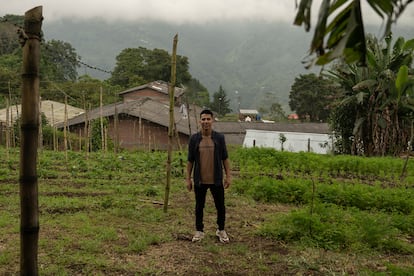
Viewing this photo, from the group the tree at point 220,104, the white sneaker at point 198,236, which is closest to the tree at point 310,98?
the tree at point 220,104

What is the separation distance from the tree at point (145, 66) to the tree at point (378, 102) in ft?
112

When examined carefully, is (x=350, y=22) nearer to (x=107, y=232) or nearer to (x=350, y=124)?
(x=107, y=232)

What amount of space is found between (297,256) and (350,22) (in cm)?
361

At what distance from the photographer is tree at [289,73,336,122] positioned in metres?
46.3

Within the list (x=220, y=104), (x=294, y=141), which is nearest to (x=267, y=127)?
(x=294, y=141)

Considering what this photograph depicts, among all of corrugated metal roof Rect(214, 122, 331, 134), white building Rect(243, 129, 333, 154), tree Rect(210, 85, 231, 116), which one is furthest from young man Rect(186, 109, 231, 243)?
tree Rect(210, 85, 231, 116)

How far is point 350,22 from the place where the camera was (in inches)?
67.8

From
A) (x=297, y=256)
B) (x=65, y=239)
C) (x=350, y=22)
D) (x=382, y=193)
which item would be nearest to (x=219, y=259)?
(x=297, y=256)

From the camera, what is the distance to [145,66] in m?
50.9

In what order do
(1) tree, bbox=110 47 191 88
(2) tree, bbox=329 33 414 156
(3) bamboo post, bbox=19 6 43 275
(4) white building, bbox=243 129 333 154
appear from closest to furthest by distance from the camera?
(3) bamboo post, bbox=19 6 43 275 → (2) tree, bbox=329 33 414 156 → (4) white building, bbox=243 129 333 154 → (1) tree, bbox=110 47 191 88

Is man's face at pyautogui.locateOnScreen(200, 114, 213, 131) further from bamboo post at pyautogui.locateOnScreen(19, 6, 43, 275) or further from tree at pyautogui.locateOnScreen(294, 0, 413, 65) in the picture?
tree at pyautogui.locateOnScreen(294, 0, 413, 65)

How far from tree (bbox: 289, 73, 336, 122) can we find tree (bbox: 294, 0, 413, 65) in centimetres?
4498

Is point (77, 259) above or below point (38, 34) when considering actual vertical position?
below

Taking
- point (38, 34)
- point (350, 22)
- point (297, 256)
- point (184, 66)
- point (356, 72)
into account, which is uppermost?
point (184, 66)
